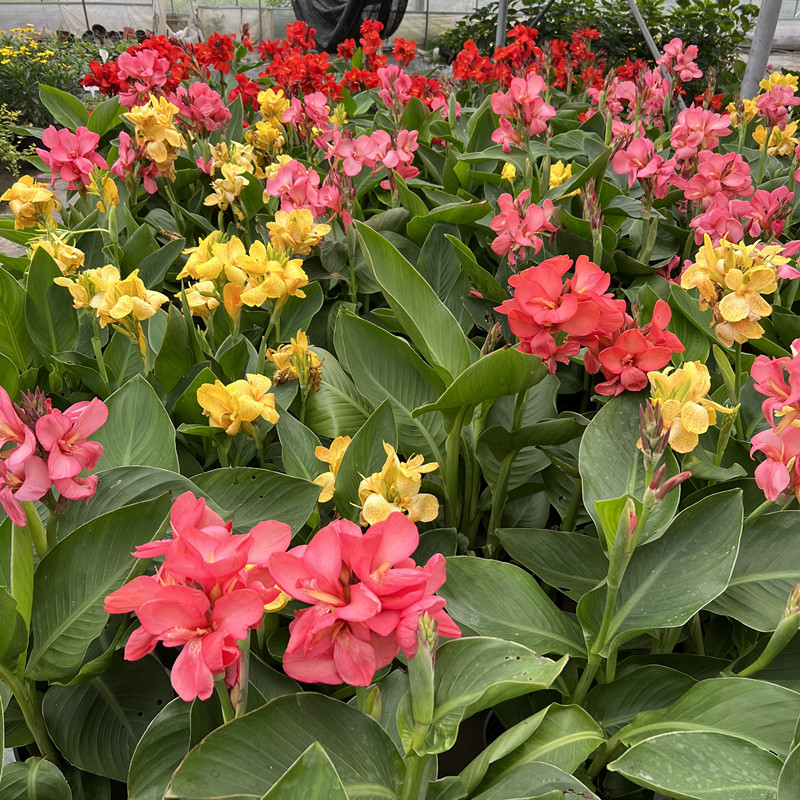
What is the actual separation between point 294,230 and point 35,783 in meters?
0.76

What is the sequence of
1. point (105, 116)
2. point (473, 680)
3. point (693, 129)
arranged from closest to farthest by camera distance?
point (473, 680) < point (693, 129) < point (105, 116)

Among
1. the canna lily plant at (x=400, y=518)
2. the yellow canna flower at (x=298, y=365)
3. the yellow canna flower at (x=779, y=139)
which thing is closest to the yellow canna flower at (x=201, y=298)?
the canna lily plant at (x=400, y=518)

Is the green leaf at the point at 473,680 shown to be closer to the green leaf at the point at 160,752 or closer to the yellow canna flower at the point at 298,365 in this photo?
the green leaf at the point at 160,752

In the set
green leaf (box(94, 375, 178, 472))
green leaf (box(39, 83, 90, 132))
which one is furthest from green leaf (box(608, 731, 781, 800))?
green leaf (box(39, 83, 90, 132))

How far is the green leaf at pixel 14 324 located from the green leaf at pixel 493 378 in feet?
2.30

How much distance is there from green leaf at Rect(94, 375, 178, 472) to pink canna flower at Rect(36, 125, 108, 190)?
696mm

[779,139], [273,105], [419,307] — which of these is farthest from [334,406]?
[779,139]

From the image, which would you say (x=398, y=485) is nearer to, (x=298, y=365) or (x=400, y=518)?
(x=400, y=518)

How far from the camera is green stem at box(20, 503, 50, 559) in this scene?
67 centimetres

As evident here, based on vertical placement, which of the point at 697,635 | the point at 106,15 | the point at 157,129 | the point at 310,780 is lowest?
the point at 697,635

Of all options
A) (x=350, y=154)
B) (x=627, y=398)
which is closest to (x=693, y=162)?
(x=350, y=154)

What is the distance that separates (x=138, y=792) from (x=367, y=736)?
0.22m

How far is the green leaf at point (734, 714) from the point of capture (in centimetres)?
60

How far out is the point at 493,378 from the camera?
78 centimetres
